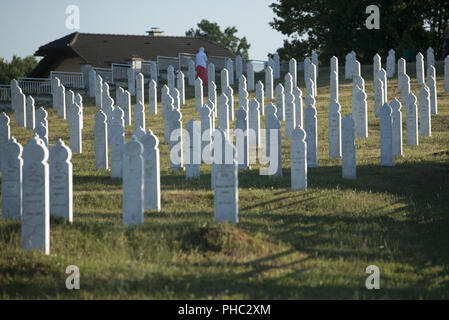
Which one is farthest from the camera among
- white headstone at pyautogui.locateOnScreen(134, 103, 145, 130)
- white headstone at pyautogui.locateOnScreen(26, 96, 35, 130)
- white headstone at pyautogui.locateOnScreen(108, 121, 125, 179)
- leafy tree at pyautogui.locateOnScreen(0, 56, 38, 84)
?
leafy tree at pyautogui.locateOnScreen(0, 56, 38, 84)

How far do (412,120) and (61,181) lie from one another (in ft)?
36.5

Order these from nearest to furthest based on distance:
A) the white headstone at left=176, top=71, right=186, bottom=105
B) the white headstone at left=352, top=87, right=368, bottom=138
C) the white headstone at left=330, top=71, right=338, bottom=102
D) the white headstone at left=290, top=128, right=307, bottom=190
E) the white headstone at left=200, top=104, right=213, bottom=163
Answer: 1. the white headstone at left=290, top=128, right=307, bottom=190
2. the white headstone at left=200, top=104, right=213, bottom=163
3. the white headstone at left=352, top=87, right=368, bottom=138
4. the white headstone at left=330, top=71, right=338, bottom=102
5. the white headstone at left=176, top=71, right=186, bottom=105

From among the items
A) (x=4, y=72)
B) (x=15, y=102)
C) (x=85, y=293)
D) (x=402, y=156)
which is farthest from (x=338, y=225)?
(x=4, y=72)

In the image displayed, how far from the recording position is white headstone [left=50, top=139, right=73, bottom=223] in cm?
955

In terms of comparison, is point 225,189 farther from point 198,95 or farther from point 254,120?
point 198,95

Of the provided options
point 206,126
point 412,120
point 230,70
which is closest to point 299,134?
point 206,126

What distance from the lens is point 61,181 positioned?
9641 millimetres

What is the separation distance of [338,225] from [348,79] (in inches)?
857

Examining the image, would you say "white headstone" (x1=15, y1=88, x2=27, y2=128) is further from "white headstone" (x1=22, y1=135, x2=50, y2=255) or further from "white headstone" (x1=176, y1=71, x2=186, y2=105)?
"white headstone" (x1=22, y1=135, x2=50, y2=255)

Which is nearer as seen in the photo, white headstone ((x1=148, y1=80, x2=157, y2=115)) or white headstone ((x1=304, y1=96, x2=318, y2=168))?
white headstone ((x1=304, y1=96, x2=318, y2=168))

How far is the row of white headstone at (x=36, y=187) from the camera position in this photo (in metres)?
8.66

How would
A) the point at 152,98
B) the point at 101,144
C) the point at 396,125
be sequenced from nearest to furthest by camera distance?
the point at 101,144 < the point at 396,125 < the point at 152,98

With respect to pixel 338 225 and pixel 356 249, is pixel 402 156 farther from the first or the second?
pixel 356 249

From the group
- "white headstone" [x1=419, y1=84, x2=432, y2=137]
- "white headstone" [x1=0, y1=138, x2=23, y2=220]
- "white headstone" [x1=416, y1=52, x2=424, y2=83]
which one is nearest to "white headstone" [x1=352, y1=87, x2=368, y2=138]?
"white headstone" [x1=419, y1=84, x2=432, y2=137]
